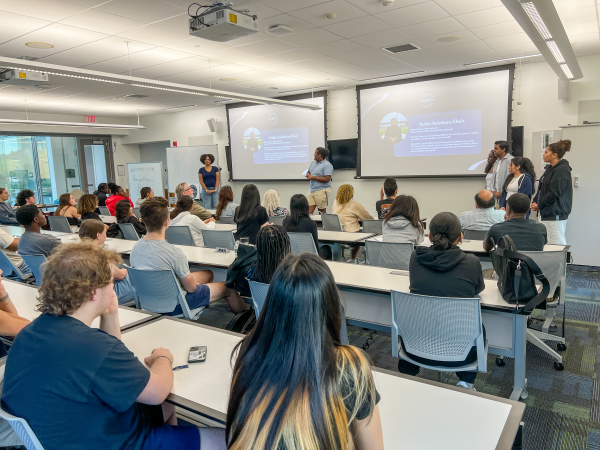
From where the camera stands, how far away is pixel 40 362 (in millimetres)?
1178

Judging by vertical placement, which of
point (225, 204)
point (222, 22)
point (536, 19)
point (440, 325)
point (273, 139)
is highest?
point (222, 22)

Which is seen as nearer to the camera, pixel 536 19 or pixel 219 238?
pixel 536 19

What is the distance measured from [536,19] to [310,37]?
8.18 ft

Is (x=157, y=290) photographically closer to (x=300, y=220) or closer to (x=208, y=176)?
(x=300, y=220)

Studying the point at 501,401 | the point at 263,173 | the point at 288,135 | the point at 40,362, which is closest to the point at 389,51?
the point at 288,135

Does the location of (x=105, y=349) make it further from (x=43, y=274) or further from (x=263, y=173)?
(x=263, y=173)

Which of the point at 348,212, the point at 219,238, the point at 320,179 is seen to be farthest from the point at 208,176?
the point at 219,238

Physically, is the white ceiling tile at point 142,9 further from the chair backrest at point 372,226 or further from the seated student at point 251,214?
the chair backrest at point 372,226

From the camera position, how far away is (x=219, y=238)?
4.50m

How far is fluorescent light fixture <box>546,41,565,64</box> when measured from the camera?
4121 mm

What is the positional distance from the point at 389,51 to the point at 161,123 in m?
7.80

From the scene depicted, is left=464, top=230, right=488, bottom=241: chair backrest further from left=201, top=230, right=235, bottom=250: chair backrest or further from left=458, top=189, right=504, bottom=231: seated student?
left=201, top=230, right=235, bottom=250: chair backrest

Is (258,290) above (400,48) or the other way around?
the other way around

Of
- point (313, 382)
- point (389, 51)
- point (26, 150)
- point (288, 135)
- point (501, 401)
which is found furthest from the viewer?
point (26, 150)
